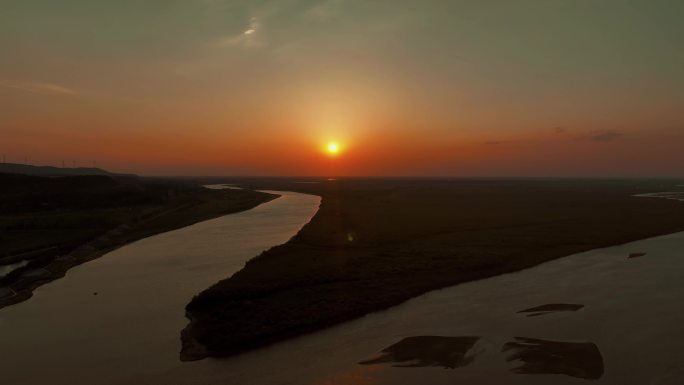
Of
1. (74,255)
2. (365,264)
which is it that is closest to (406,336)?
(365,264)

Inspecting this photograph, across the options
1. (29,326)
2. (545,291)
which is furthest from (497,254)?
(29,326)

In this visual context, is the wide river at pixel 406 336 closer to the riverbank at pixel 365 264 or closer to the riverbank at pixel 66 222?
the riverbank at pixel 365 264

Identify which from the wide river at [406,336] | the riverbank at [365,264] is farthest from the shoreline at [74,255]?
the riverbank at [365,264]

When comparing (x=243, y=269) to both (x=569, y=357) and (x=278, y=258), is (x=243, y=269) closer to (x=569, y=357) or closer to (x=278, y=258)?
(x=278, y=258)

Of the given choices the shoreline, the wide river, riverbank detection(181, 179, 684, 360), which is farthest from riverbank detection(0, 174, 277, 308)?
riverbank detection(181, 179, 684, 360)

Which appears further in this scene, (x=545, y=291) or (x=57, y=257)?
Answer: (x=57, y=257)

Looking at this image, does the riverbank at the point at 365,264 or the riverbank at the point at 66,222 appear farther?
the riverbank at the point at 66,222
